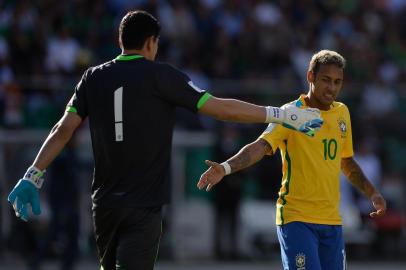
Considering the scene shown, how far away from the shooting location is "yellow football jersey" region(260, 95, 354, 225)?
7273 mm

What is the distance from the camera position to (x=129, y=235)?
6.66 meters

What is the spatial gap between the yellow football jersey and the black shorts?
109 cm

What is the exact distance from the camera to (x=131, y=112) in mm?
6672

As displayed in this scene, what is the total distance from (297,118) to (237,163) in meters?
0.56

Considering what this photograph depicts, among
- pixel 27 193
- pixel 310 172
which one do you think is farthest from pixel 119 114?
pixel 310 172

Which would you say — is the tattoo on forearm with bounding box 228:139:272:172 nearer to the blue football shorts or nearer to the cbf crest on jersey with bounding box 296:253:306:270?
the blue football shorts

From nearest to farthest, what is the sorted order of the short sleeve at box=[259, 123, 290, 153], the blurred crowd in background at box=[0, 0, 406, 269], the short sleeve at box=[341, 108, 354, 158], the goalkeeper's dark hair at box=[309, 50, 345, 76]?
the short sleeve at box=[259, 123, 290, 153]
the goalkeeper's dark hair at box=[309, 50, 345, 76]
the short sleeve at box=[341, 108, 354, 158]
the blurred crowd in background at box=[0, 0, 406, 269]

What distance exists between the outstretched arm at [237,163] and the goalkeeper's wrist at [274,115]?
1.52 feet

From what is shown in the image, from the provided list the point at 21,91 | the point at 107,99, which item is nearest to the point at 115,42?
the point at 21,91

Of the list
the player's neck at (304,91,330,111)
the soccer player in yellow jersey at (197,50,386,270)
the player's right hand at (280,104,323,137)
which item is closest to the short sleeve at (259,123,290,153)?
the soccer player in yellow jersey at (197,50,386,270)

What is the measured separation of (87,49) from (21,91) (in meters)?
1.56

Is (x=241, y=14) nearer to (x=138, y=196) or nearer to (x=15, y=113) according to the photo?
(x=15, y=113)

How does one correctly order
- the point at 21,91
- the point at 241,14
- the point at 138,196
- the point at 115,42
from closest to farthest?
the point at 138,196
the point at 21,91
the point at 115,42
the point at 241,14

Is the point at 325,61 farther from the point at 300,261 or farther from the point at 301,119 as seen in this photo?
the point at 300,261
